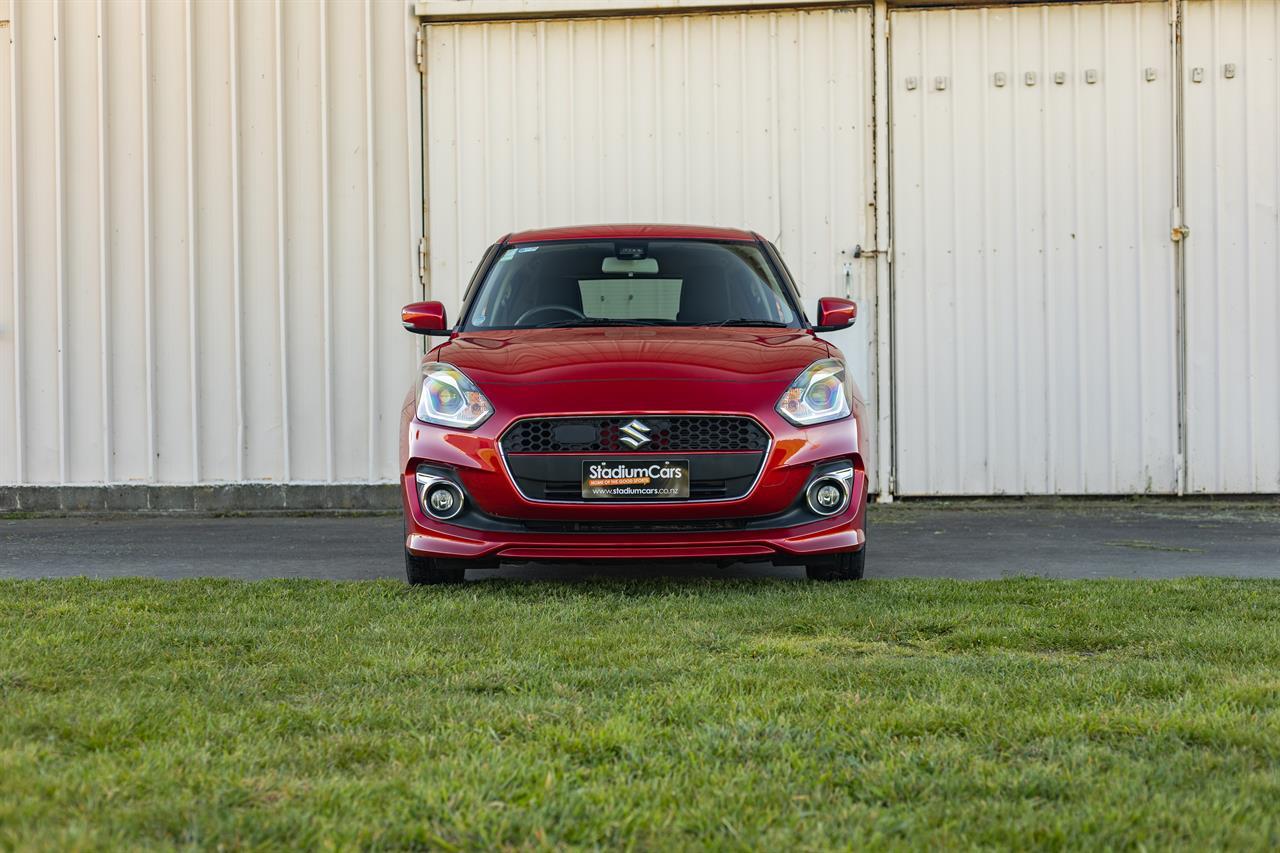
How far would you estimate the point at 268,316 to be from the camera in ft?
31.9

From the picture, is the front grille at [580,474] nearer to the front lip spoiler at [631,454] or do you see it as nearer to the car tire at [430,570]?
the front lip spoiler at [631,454]

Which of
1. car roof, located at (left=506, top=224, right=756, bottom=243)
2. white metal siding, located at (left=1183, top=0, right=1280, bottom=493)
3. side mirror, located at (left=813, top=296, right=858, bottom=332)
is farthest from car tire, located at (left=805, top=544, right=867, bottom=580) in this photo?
white metal siding, located at (left=1183, top=0, right=1280, bottom=493)

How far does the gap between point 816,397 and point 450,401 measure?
1.41 meters

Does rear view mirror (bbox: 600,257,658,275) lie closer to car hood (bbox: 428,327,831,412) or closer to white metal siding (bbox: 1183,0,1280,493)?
car hood (bbox: 428,327,831,412)

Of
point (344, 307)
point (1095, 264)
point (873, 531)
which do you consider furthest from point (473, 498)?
point (1095, 264)

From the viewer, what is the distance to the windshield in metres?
6.21

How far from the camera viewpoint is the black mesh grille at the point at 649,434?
16.9 feet

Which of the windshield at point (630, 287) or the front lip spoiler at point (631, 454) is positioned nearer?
the front lip spoiler at point (631, 454)

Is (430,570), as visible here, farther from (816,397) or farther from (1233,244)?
(1233,244)

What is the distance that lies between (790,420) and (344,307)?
5245 mm

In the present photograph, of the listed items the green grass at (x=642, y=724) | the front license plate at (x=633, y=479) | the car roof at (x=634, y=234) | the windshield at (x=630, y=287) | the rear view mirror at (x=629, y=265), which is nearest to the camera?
the green grass at (x=642, y=724)

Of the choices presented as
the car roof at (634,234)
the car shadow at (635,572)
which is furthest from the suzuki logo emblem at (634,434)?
the car roof at (634,234)

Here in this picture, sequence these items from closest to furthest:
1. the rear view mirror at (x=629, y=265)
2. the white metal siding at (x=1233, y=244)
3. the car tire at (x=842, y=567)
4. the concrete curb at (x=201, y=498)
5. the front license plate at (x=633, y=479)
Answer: the front license plate at (x=633, y=479), the car tire at (x=842, y=567), the rear view mirror at (x=629, y=265), the white metal siding at (x=1233, y=244), the concrete curb at (x=201, y=498)

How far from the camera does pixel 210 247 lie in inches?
383
